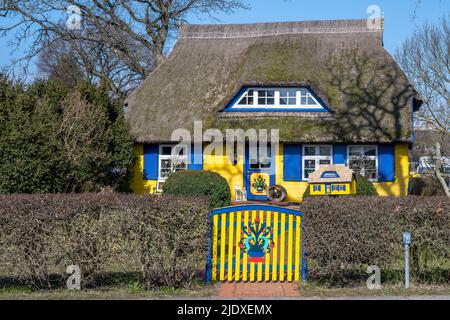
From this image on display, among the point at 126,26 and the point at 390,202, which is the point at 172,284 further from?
the point at 126,26

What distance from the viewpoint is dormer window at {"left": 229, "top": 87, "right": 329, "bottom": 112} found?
882 inches

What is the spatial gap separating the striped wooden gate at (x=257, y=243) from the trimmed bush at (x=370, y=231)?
1.90 ft

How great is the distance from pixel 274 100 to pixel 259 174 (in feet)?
10.4

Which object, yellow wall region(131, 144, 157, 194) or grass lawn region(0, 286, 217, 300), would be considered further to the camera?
yellow wall region(131, 144, 157, 194)

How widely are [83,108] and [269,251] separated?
11175 mm

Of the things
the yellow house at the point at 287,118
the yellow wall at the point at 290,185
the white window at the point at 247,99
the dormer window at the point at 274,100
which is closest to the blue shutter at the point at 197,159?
the yellow house at the point at 287,118

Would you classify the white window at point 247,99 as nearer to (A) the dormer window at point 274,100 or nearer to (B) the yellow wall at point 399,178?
(A) the dormer window at point 274,100

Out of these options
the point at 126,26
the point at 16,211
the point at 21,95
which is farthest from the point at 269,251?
the point at 126,26

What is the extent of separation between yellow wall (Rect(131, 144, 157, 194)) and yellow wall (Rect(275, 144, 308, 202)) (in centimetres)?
528

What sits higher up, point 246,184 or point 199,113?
point 199,113

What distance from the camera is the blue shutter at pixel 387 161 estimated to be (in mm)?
21766

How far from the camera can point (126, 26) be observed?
32469 mm

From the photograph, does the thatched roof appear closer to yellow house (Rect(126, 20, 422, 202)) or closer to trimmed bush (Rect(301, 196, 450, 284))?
yellow house (Rect(126, 20, 422, 202))

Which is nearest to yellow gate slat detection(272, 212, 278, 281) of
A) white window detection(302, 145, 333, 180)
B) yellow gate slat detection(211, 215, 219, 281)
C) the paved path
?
the paved path
